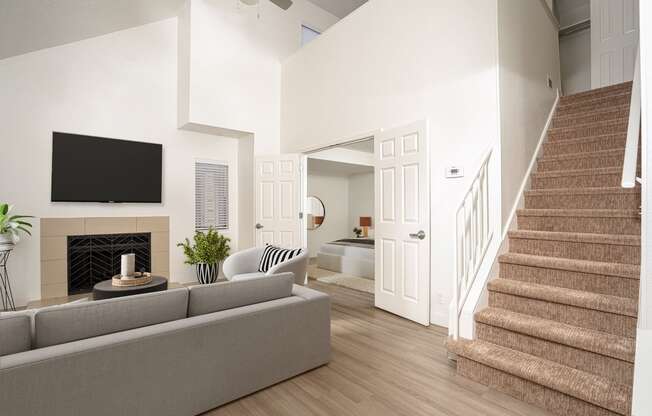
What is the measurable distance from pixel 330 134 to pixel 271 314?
11.0ft

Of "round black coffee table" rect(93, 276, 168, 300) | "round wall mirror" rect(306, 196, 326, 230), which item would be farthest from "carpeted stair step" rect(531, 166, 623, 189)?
"round wall mirror" rect(306, 196, 326, 230)

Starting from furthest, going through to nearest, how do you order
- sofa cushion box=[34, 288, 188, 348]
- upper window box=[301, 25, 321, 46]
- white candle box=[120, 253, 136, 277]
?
upper window box=[301, 25, 321, 46] → white candle box=[120, 253, 136, 277] → sofa cushion box=[34, 288, 188, 348]

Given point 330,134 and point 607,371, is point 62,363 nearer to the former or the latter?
point 607,371

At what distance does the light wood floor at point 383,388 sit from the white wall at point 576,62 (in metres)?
5.63

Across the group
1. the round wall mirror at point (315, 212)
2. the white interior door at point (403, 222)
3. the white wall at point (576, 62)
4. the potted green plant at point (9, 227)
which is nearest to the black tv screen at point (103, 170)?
the potted green plant at point (9, 227)

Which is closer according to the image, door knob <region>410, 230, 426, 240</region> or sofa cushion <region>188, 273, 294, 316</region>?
sofa cushion <region>188, 273, 294, 316</region>

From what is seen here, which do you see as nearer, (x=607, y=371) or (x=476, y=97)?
(x=607, y=371)

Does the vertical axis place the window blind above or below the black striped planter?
above

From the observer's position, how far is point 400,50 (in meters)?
3.96

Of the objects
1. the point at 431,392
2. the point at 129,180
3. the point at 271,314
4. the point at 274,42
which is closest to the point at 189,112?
the point at 129,180

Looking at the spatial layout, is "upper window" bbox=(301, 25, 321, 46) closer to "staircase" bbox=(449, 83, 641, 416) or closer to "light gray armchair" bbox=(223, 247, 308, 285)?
"light gray armchair" bbox=(223, 247, 308, 285)

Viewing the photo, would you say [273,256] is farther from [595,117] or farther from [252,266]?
[595,117]

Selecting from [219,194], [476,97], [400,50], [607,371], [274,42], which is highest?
[274,42]

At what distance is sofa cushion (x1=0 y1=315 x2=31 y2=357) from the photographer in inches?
58.4
